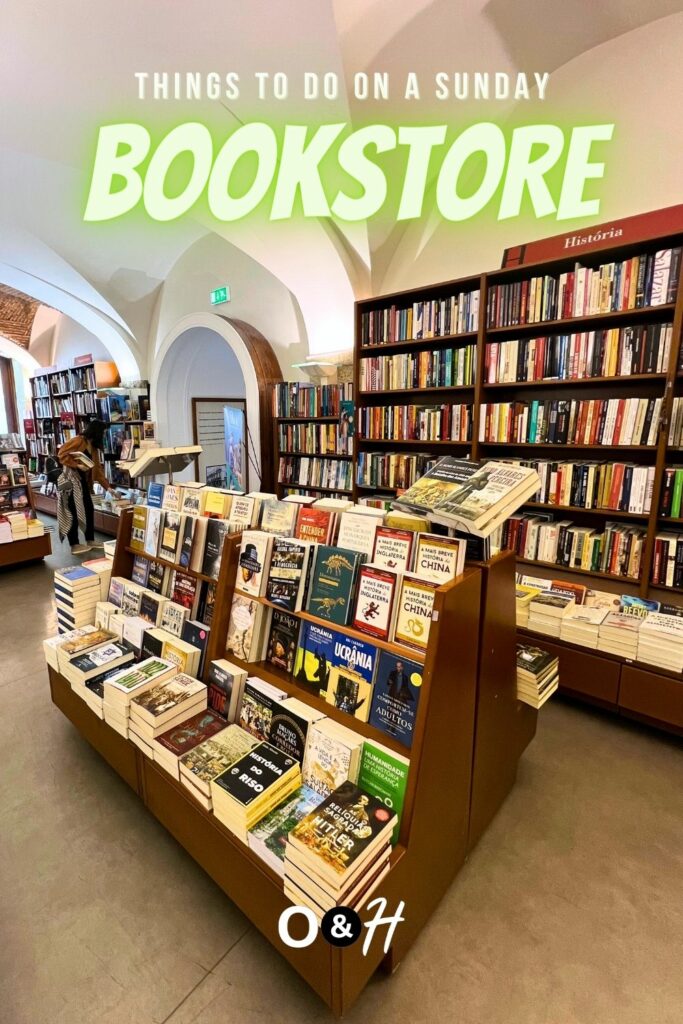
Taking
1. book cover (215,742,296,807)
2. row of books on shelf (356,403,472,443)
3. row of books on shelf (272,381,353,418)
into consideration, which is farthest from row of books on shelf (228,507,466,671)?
row of books on shelf (272,381,353,418)

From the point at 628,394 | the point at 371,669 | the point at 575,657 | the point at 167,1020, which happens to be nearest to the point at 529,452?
the point at 628,394

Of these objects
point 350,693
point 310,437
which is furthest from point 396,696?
point 310,437

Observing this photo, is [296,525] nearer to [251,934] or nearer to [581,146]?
[251,934]

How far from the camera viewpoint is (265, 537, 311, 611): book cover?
5.57ft

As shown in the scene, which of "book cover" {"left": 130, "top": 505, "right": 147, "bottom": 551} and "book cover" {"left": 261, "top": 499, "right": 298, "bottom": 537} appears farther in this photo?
"book cover" {"left": 130, "top": 505, "right": 147, "bottom": 551}

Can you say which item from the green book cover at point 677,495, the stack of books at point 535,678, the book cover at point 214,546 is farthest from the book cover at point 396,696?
the green book cover at point 677,495

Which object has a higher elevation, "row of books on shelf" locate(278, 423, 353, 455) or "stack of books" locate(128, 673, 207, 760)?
"row of books on shelf" locate(278, 423, 353, 455)

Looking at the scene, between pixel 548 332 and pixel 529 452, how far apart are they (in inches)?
31.3

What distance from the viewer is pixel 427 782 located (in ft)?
4.32

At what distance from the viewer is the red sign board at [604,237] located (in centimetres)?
251

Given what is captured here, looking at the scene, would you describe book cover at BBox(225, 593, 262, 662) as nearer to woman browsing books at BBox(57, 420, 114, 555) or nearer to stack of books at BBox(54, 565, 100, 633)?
stack of books at BBox(54, 565, 100, 633)

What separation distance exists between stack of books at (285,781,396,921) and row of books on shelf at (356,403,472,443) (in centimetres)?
264

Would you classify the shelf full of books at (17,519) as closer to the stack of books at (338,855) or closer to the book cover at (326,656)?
the book cover at (326,656)

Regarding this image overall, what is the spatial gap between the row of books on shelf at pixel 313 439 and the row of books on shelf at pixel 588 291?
1.67 meters
